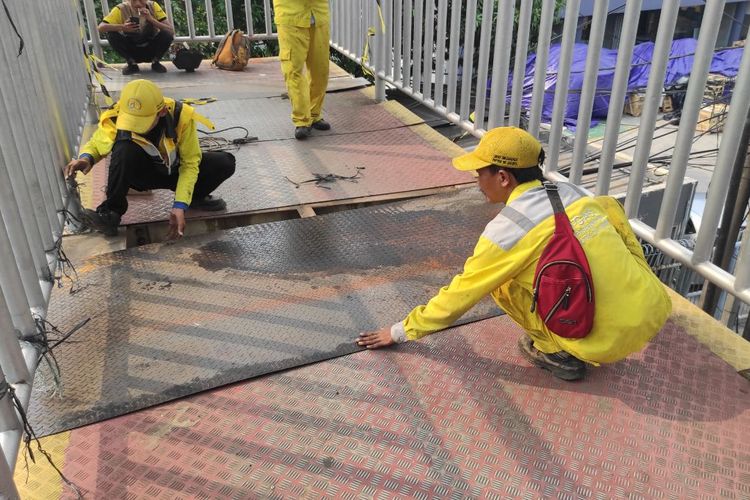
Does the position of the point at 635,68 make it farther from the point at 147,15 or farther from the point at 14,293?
the point at 14,293

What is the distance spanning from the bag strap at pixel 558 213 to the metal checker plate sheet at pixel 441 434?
66 cm

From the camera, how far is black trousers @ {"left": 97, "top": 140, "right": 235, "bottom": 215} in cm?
338

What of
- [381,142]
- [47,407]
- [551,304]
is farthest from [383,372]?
[381,142]

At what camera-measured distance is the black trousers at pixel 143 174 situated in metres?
3.38

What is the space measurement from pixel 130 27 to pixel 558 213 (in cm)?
612

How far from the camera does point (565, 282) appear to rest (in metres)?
2.12

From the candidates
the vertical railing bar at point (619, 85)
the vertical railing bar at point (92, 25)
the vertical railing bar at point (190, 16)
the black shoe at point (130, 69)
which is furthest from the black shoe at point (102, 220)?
the vertical railing bar at point (190, 16)

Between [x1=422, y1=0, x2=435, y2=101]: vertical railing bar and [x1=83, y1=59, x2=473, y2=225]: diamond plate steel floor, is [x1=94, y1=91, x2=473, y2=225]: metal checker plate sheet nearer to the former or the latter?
[x1=83, y1=59, x2=473, y2=225]: diamond plate steel floor

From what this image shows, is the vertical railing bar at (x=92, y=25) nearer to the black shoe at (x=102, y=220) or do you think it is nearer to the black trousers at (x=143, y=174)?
the black trousers at (x=143, y=174)

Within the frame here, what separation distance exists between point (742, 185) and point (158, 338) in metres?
5.90

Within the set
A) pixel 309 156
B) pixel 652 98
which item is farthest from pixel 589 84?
pixel 309 156

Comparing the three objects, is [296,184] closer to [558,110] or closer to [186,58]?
[558,110]

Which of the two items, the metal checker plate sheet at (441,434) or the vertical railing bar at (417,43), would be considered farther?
the vertical railing bar at (417,43)

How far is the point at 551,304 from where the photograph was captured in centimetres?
217
